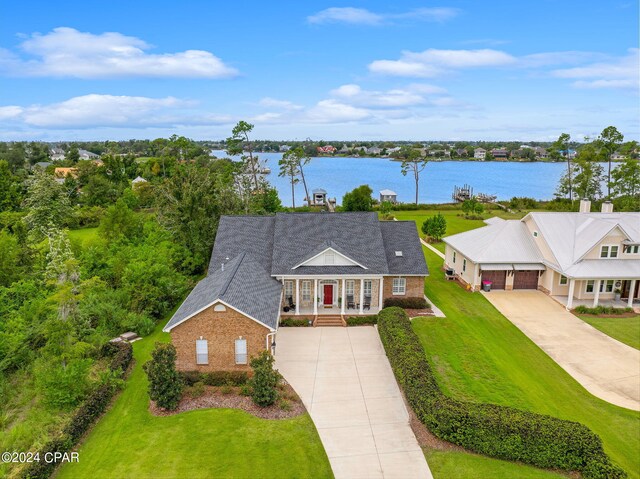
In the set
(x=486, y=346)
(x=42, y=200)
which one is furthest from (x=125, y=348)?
(x=42, y=200)

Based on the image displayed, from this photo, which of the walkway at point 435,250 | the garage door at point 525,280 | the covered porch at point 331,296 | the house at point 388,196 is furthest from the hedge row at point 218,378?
the house at point 388,196

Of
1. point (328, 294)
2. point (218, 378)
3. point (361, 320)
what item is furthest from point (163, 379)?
point (328, 294)

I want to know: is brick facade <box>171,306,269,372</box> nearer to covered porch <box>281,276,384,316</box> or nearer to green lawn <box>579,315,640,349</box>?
covered porch <box>281,276,384,316</box>

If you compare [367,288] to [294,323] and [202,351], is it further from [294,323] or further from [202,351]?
[202,351]

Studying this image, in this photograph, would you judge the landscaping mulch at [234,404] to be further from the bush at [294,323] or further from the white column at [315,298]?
the white column at [315,298]

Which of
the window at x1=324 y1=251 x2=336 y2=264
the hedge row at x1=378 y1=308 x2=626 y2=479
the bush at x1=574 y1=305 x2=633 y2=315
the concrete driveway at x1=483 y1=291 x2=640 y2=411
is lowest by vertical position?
the concrete driveway at x1=483 y1=291 x2=640 y2=411

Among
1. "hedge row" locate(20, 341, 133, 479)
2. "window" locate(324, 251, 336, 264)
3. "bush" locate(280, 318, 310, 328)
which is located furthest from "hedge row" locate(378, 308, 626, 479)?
"hedge row" locate(20, 341, 133, 479)
